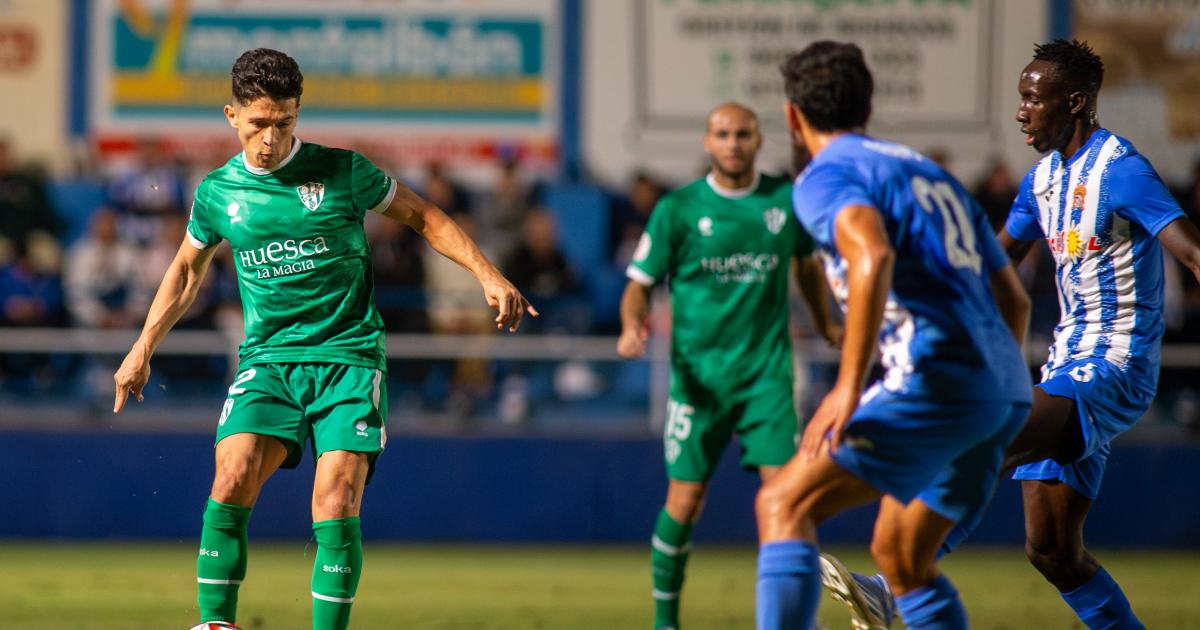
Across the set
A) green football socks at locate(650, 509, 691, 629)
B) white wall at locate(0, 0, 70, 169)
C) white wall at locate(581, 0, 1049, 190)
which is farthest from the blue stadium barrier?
white wall at locate(0, 0, 70, 169)

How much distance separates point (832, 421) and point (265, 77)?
240 centimetres

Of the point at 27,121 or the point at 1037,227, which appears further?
the point at 27,121

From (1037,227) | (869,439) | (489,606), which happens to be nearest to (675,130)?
(489,606)

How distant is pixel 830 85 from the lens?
4574 millimetres

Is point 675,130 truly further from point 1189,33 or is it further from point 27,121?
point 27,121

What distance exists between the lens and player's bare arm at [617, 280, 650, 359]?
23.2 ft

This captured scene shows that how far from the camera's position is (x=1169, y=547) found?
1170 centimetres

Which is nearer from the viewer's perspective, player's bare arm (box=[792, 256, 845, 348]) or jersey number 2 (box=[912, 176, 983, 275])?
jersey number 2 (box=[912, 176, 983, 275])

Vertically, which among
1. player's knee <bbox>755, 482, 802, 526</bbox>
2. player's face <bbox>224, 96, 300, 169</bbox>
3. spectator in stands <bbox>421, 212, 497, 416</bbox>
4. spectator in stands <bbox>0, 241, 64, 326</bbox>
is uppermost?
player's face <bbox>224, 96, 300, 169</bbox>

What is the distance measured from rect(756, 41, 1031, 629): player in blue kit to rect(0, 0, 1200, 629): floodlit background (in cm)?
316

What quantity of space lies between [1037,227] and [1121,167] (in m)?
0.46

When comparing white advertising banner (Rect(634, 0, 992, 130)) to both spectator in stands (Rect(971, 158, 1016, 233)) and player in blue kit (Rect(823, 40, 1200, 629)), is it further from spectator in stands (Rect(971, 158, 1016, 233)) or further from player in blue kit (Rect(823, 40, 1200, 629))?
player in blue kit (Rect(823, 40, 1200, 629))

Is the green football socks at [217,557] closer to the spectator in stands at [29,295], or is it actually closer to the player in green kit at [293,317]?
the player in green kit at [293,317]

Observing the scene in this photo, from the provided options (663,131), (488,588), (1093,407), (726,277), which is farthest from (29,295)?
(1093,407)
